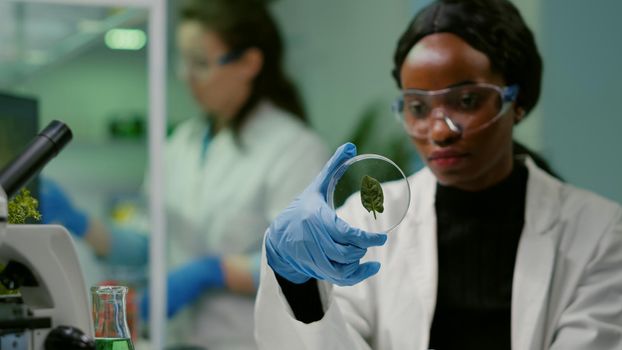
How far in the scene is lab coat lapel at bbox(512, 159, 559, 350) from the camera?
1.95 meters

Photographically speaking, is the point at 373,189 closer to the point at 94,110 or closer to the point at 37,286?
the point at 37,286

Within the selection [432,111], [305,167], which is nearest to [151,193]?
[305,167]

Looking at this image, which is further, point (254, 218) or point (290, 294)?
point (254, 218)

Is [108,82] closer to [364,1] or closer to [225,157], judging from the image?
[225,157]

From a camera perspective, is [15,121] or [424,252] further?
[424,252]

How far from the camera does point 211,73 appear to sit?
12.0ft

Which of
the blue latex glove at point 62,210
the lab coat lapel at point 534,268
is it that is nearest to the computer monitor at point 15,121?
the lab coat lapel at point 534,268

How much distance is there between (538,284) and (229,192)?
1.80 metres

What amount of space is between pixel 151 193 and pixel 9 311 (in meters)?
2.51

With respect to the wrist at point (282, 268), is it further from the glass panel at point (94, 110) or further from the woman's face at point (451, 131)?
the glass panel at point (94, 110)

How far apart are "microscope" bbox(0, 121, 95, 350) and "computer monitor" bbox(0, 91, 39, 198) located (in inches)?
25.0

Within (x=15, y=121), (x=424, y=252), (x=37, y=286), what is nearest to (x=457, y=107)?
(x=424, y=252)

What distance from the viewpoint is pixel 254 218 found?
3.53 m

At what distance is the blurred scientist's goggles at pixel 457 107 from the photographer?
2055mm
